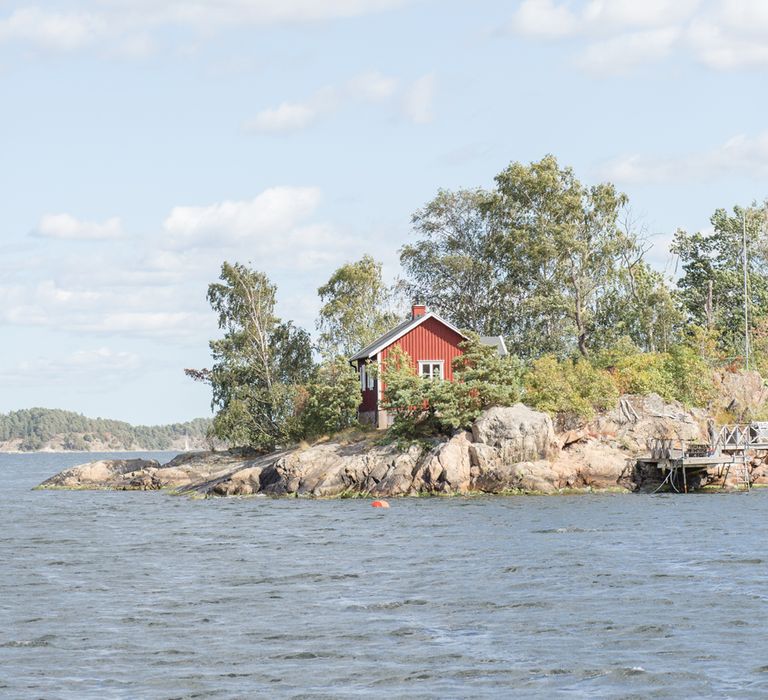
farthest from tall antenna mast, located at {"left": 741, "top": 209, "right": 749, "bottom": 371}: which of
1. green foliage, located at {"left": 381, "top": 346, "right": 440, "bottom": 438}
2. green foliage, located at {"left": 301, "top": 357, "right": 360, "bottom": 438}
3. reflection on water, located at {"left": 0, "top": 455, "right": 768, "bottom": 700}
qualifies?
green foliage, located at {"left": 301, "top": 357, "right": 360, "bottom": 438}

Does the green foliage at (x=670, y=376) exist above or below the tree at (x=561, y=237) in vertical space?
below

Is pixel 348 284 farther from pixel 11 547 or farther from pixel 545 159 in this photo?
pixel 11 547

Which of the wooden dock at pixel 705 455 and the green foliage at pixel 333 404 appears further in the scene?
the green foliage at pixel 333 404

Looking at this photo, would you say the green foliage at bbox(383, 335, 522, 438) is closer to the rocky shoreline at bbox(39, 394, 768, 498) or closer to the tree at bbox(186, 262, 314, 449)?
the rocky shoreline at bbox(39, 394, 768, 498)

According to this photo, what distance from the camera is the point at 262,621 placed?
23.6 metres

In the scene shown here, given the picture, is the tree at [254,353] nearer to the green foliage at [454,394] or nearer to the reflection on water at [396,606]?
the green foliage at [454,394]

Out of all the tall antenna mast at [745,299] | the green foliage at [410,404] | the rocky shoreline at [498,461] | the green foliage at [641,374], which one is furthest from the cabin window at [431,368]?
the tall antenna mast at [745,299]


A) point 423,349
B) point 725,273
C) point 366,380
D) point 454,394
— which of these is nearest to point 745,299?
point 725,273

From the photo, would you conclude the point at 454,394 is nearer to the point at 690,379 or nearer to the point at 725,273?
the point at 690,379

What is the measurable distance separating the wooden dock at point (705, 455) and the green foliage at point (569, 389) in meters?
3.12

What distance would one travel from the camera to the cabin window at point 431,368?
60812 mm

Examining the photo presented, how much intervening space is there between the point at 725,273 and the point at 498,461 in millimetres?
26898

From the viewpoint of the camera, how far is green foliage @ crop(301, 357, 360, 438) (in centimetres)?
6147

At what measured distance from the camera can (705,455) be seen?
52.0 metres
